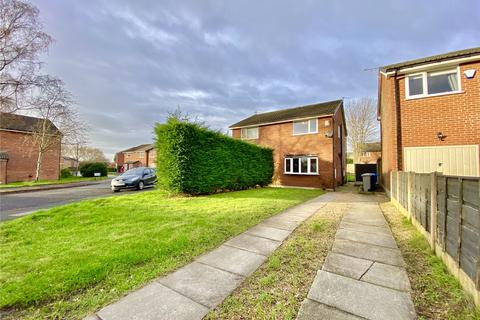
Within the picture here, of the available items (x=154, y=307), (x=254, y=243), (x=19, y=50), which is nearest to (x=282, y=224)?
(x=254, y=243)

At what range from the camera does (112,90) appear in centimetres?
1911

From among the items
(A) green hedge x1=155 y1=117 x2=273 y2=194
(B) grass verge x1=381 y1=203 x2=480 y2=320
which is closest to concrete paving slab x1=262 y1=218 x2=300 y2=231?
(B) grass verge x1=381 y1=203 x2=480 y2=320

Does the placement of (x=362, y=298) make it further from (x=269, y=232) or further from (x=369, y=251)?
(x=269, y=232)

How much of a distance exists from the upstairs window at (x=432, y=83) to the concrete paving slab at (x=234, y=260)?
10072 mm

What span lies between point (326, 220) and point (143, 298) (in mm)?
4872

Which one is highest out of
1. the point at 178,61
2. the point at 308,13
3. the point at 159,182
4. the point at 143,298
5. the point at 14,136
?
the point at 178,61

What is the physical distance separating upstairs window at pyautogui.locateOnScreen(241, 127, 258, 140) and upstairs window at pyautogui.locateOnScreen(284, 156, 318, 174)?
420cm

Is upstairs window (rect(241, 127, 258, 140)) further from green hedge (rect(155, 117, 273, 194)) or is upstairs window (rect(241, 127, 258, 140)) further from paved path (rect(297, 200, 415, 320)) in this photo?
paved path (rect(297, 200, 415, 320))

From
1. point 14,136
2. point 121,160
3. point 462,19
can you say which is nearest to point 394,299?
point 462,19

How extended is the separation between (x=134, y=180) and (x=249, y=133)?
1111 cm

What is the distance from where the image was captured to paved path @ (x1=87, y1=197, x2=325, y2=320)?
2016mm

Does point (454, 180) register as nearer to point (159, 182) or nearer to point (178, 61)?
point (159, 182)

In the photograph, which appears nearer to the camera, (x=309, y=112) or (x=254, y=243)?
(x=254, y=243)

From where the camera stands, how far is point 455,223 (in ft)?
8.54
